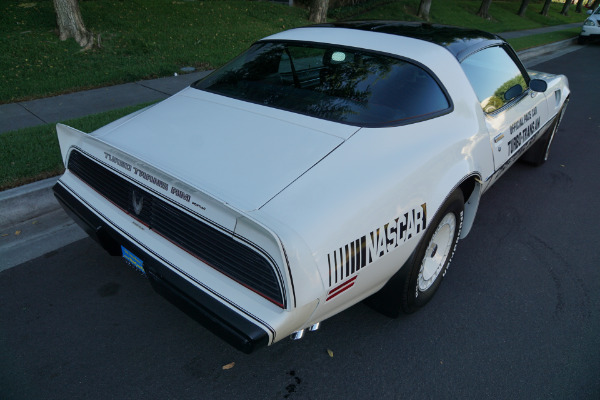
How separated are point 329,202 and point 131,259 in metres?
1.13

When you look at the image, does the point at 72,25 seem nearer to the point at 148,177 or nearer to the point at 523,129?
the point at 148,177

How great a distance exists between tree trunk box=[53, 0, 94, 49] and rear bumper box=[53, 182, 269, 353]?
692 cm

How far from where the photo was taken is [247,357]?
2.43 m

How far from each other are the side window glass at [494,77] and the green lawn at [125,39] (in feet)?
19.1

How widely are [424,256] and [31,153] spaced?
3865 mm

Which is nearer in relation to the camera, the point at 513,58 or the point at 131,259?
the point at 131,259

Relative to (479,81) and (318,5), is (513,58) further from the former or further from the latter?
(318,5)

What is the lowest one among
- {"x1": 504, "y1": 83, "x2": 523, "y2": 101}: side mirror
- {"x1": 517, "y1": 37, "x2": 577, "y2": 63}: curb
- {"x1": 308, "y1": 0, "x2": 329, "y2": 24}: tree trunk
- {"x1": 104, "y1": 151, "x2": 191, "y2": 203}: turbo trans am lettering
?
{"x1": 517, "y1": 37, "x2": 577, "y2": 63}: curb

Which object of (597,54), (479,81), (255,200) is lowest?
(597,54)

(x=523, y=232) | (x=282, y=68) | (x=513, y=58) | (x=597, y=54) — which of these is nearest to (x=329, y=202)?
(x=282, y=68)

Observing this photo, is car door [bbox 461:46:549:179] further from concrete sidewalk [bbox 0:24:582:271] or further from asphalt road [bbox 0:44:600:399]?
concrete sidewalk [bbox 0:24:582:271]

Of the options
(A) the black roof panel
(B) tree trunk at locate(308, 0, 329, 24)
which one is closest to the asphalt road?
(A) the black roof panel

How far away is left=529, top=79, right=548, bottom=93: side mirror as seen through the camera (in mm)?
3642

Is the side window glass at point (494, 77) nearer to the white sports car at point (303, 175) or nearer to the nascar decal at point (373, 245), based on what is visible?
the white sports car at point (303, 175)
